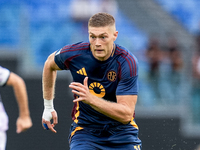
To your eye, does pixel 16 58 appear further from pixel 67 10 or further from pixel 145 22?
pixel 145 22

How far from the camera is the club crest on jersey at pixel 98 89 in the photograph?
4.10 meters

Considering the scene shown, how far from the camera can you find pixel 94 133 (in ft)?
13.5

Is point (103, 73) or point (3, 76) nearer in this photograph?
point (3, 76)

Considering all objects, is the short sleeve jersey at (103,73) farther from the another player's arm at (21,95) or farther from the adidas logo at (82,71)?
the another player's arm at (21,95)

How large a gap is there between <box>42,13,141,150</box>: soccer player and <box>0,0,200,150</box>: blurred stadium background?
4647mm

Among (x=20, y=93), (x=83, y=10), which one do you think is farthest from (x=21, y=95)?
(x=83, y=10)

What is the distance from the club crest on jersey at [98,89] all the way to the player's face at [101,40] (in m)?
0.33

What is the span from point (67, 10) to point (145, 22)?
2515mm

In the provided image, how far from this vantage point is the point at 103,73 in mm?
4102

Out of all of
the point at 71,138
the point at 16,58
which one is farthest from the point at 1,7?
the point at 71,138

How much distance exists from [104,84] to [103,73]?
0.12 metres

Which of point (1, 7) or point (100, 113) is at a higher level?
point (1, 7)

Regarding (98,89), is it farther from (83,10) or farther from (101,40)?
(83,10)

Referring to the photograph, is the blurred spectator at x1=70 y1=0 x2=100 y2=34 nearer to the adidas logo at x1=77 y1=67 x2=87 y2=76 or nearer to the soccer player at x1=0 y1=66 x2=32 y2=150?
the adidas logo at x1=77 y1=67 x2=87 y2=76
